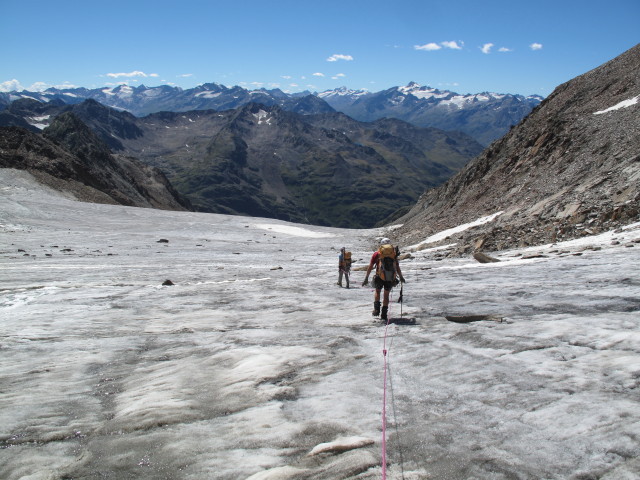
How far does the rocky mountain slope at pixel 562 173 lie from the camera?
23.5m

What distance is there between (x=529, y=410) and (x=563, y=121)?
4560 cm

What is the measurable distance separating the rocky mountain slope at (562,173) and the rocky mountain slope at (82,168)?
71.8m

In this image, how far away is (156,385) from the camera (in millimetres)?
7973

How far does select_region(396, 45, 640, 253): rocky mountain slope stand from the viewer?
77.2 feet

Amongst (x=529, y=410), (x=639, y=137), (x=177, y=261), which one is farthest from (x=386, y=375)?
(x=639, y=137)

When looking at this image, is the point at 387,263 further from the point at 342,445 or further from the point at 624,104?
the point at 624,104

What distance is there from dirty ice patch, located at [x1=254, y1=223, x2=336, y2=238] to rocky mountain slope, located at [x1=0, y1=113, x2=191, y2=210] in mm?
43605

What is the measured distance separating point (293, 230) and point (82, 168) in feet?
222

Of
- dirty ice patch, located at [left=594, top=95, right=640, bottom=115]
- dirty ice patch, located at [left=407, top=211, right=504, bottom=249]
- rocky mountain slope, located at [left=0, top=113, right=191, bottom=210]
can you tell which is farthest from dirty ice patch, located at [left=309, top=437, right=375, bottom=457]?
rocky mountain slope, located at [left=0, top=113, right=191, bottom=210]

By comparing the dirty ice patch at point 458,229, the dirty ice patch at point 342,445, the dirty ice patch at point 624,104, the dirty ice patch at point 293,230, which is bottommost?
the dirty ice patch at point 342,445

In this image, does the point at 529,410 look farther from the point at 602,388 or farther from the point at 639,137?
the point at 639,137

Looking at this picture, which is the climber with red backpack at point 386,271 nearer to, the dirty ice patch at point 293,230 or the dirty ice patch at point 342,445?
the dirty ice patch at point 342,445

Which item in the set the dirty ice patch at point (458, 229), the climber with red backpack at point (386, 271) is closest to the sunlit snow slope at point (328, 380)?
the climber with red backpack at point (386, 271)

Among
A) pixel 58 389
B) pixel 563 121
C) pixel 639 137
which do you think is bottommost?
pixel 58 389
